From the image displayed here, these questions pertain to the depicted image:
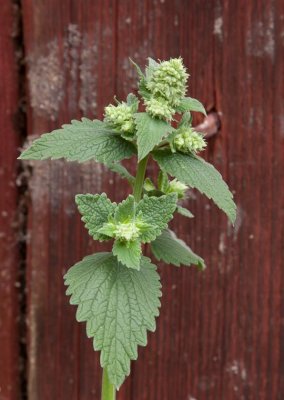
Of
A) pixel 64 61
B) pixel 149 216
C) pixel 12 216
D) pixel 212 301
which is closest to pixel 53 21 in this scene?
pixel 64 61

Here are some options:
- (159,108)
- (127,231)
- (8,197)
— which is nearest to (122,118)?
(159,108)

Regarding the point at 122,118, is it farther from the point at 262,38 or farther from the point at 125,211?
the point at 262,38

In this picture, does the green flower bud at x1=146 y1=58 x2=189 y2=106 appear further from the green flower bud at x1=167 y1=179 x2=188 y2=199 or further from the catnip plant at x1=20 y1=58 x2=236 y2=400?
the green flower bud at x1=167 y1=179 x2=188 y2=199

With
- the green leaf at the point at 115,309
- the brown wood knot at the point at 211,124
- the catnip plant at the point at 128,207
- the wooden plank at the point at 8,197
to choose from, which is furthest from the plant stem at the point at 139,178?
the wooden plank at the point at 8,197

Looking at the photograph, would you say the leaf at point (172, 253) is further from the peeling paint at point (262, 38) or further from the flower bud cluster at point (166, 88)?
the peeling paint at point (262, 38)

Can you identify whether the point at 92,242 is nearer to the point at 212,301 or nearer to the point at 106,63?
the point at 212,301

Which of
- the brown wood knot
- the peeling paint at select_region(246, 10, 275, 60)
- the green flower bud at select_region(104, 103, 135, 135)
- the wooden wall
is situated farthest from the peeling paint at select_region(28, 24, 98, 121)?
the green flower bud at select_region(104, 103, 135, 135)
